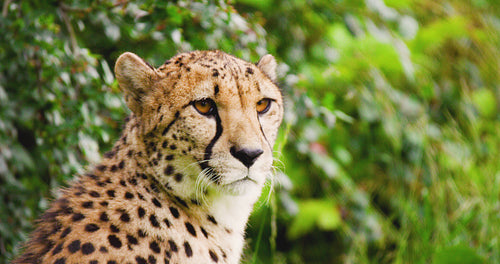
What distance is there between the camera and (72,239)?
200 cm

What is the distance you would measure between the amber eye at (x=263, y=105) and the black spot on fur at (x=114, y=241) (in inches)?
29.3

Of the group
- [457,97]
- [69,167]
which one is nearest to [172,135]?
[69,167]

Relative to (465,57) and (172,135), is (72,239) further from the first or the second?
(465,57)

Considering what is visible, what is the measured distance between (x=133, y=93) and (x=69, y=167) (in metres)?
1.13

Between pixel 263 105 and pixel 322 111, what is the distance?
98cm

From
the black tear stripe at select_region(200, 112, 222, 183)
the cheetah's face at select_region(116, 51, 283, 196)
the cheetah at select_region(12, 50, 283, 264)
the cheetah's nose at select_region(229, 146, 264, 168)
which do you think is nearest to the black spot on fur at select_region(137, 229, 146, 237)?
the cheetah at select_region(12, 50, 283, 264)

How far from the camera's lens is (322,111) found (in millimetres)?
3311

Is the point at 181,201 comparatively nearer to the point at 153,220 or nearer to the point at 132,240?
the point at 153,220

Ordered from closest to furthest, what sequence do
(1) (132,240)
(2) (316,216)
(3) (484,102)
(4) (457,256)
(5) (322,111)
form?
(1) (132,240) < (5) (322,111) < (4) (457,256) < (2) (316,216) < (3) (484,102)

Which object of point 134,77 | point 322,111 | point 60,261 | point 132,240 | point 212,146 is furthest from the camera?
point 322,111

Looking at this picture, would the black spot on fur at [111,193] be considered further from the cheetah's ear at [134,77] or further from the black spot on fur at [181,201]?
the cheetah's ear at [134,77]

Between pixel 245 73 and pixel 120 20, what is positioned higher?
pixel 245 73

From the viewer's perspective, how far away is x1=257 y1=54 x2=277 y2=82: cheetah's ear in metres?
2.64

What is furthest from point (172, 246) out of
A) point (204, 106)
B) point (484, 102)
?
point (484, 102)
